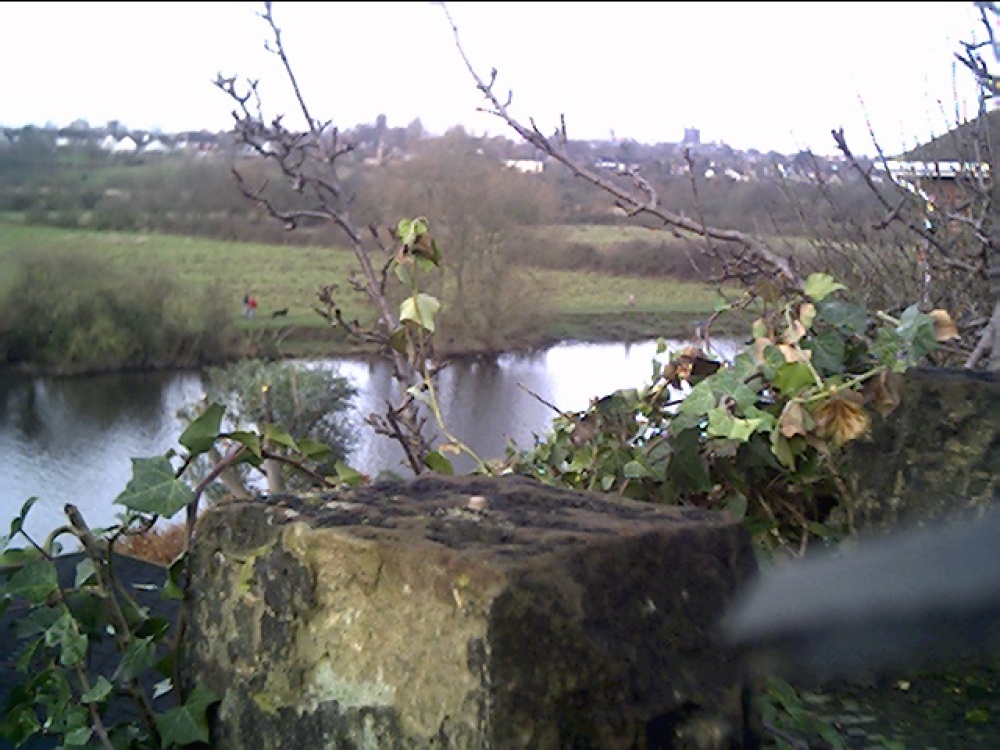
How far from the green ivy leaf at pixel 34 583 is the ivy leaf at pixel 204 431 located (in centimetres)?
17

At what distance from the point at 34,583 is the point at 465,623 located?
481 millimetres

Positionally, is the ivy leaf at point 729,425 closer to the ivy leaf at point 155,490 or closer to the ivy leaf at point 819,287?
the ivy leaf at point 819,287

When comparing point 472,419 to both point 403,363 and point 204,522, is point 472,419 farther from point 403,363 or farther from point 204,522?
point 204,522

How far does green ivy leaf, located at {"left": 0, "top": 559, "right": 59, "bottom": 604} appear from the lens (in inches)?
38.8

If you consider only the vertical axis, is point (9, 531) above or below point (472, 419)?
above

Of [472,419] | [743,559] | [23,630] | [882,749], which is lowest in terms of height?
[472,419]

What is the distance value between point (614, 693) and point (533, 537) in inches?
4.9

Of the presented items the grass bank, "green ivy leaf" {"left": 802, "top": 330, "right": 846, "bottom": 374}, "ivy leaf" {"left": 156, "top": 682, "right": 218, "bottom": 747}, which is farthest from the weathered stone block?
the grass bank

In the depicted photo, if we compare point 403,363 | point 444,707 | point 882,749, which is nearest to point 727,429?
point 882,749

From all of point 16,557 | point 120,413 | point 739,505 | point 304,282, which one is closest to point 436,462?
point 739,505

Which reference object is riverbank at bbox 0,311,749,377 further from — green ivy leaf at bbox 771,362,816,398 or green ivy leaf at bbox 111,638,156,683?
green ivy leaf at bbox 111,638,156,683

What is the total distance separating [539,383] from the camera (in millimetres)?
4594

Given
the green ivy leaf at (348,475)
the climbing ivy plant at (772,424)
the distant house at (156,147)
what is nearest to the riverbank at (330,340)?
the distant house at (156,147)

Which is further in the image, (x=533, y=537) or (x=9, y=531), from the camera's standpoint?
(x=9, y=531)
